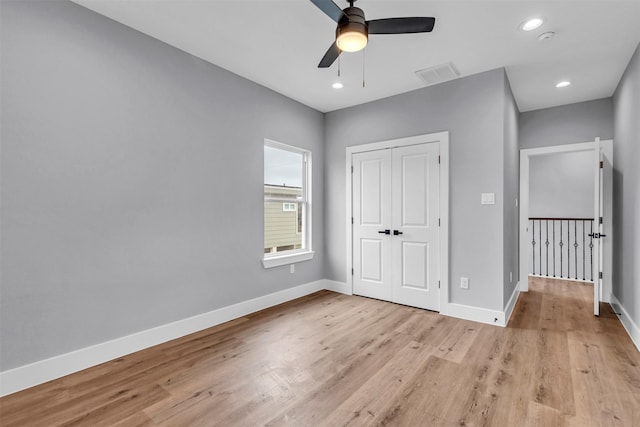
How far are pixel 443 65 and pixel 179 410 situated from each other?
3843mm

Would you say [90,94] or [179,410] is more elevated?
[90,94]

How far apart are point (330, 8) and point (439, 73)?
6.88 feet

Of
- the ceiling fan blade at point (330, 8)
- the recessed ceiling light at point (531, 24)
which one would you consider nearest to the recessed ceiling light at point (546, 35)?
the recessed ceiling light at point (531, 24)

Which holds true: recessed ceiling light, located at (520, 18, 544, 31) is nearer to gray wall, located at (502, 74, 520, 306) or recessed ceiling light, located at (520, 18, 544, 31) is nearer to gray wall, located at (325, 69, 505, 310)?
gray wall, located at (325, 69, 505, 310)

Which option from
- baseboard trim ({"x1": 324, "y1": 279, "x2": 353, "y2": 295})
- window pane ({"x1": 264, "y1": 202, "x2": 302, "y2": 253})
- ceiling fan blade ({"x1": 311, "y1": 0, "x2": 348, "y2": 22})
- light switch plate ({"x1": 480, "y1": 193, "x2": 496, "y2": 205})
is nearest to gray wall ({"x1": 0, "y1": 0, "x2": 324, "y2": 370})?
window pane ({"x1": 264, "y1": 202, "x2": 302, "y2": 253})

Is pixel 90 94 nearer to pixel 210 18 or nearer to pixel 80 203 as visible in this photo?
pixel 80 203

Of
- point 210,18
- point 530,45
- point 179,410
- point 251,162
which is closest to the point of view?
point 179,410

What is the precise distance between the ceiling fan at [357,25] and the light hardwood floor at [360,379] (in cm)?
235

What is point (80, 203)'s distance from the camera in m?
2.38

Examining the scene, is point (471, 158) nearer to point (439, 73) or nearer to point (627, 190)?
point (439, 73)

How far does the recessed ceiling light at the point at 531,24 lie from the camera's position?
8.25 feet

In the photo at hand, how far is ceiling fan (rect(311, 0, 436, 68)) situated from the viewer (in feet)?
6.28

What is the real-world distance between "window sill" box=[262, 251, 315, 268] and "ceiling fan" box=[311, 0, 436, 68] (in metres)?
2.67

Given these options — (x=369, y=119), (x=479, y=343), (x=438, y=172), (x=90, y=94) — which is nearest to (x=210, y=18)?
(x=90, y=94)
